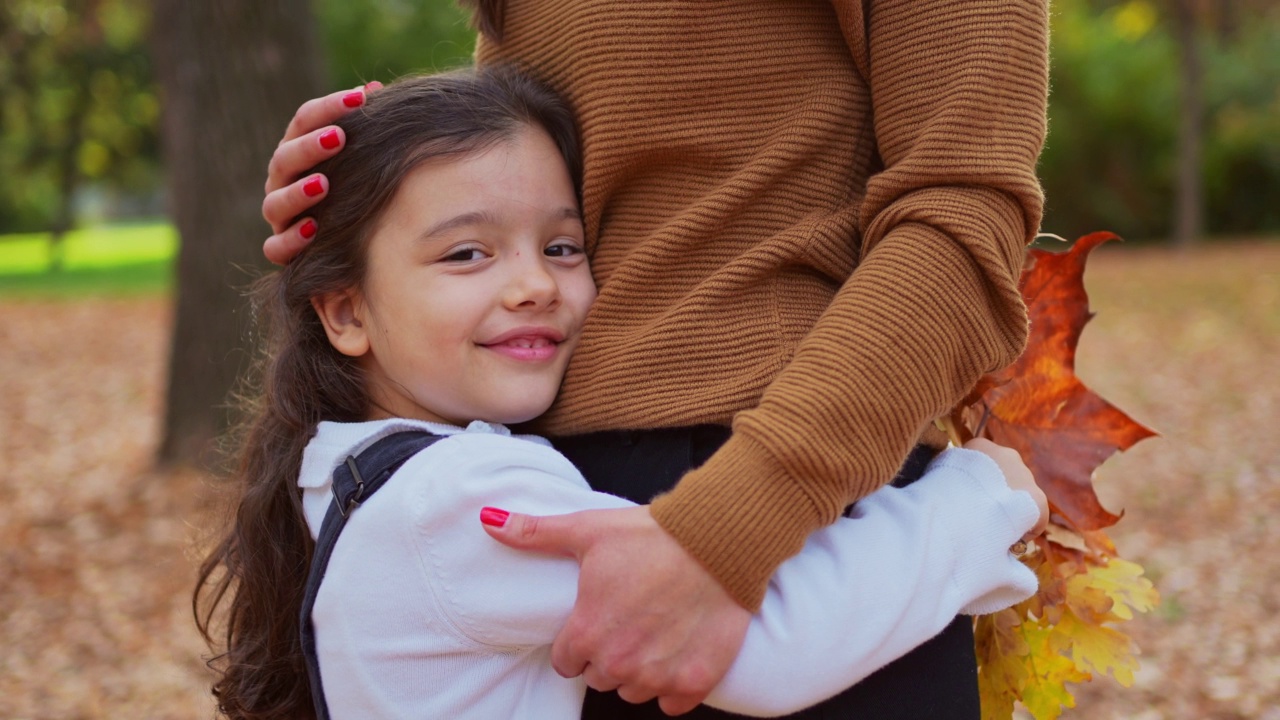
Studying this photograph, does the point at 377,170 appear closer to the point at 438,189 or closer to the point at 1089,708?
the point at 438,189

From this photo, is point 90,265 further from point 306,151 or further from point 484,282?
point 484,282

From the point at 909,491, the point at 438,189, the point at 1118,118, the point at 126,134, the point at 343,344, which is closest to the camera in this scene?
the point at 909,491

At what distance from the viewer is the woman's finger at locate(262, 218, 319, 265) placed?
170 centimetres

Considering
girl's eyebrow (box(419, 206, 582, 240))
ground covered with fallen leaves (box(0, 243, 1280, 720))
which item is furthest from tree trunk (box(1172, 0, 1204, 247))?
girl's eyebrow (box(419, 206, 582, 240))

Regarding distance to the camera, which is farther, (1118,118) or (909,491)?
(1118,118)

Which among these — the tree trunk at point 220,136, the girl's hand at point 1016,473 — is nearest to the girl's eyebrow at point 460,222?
the girl's hand at point 1016,473

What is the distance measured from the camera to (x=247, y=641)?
1.77 metres

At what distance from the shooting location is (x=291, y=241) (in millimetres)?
1723

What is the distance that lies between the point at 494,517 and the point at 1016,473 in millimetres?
707

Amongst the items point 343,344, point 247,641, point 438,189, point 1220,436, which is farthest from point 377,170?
point 1220,436

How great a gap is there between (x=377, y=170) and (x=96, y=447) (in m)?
6.89

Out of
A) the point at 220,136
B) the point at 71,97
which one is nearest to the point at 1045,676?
the point at 220,136

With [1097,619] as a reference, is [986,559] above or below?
above

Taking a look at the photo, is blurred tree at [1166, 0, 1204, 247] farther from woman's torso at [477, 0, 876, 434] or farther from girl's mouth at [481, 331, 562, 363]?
girl's mouth at [481, 331, 562, 363]
